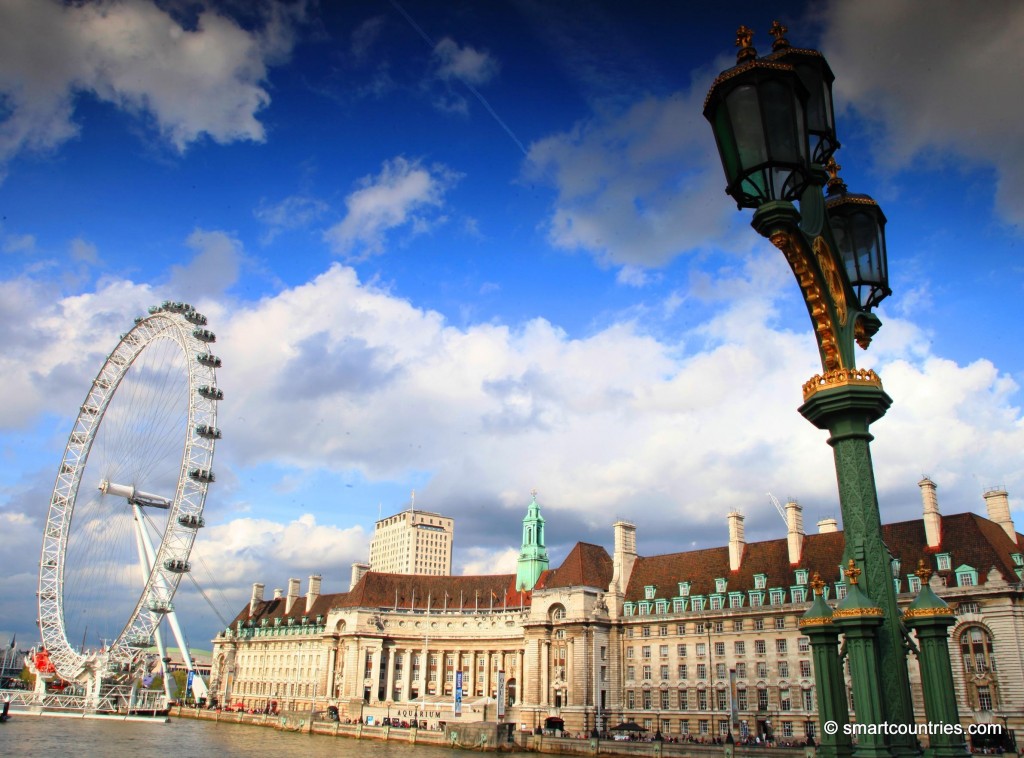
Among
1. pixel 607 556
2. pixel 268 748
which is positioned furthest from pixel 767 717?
pixel 268 748

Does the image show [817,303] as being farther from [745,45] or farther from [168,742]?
[168,742]

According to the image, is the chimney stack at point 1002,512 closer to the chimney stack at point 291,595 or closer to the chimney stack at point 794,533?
the chimney stack at point 794,533

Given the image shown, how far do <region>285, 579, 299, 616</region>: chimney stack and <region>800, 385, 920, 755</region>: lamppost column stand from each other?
425 feet

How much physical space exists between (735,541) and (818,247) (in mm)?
67212

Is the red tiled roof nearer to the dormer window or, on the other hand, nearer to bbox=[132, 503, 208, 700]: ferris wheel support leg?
the dormer window

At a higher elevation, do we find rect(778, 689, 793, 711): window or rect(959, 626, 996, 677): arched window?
rect(959, 626, 996, 677): arched window

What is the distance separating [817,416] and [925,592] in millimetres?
3334

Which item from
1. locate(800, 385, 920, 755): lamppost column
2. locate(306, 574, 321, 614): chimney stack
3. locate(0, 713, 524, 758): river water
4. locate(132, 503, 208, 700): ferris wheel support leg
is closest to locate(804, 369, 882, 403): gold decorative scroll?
locate(800, 385, 920, 755): lamppost column

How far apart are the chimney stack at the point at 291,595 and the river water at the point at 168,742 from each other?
1797 inches


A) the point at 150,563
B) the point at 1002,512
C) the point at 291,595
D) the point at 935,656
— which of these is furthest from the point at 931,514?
the point at 291,595

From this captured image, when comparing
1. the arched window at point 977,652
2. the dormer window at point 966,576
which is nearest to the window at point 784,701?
the arched window at point 977,652

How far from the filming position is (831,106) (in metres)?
14.5

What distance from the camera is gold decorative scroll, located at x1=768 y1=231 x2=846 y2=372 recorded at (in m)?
13.6

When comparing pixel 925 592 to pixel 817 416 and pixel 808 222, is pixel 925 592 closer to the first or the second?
Result: pixel 817 416
